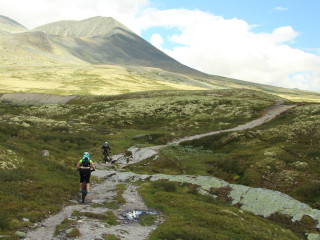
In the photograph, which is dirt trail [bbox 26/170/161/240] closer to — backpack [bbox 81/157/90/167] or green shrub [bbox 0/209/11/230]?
green shrub [bbox 0/209/11/230]

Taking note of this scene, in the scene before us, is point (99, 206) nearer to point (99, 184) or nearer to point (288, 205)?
point (99, 184)

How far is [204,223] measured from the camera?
52.9 ft

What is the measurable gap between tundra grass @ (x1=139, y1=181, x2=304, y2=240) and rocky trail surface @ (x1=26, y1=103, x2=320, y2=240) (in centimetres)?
89

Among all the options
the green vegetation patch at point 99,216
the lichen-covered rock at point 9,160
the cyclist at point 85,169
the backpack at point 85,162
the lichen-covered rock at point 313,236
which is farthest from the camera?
the lichen-covered rock at point 9,160

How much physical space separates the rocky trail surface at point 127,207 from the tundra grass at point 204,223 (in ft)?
2.91

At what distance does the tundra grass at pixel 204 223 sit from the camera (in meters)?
14.4

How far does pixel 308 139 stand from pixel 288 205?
2839cm

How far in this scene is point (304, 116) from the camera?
60.6 metres

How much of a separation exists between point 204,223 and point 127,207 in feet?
19.4

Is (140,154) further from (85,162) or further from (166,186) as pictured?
(85,162)

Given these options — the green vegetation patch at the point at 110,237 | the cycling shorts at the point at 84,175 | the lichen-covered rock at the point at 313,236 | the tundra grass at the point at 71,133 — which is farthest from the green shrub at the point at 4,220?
the lichen-covered rock at the point at 313,236

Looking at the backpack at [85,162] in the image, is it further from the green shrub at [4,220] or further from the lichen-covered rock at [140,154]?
the lichen-covered rock at [140,154]

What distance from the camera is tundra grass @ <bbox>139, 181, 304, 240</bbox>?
47.4 ft

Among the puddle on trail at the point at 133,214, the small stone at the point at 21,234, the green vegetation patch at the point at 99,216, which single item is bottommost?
the puddle on trail at the point at 133,214
